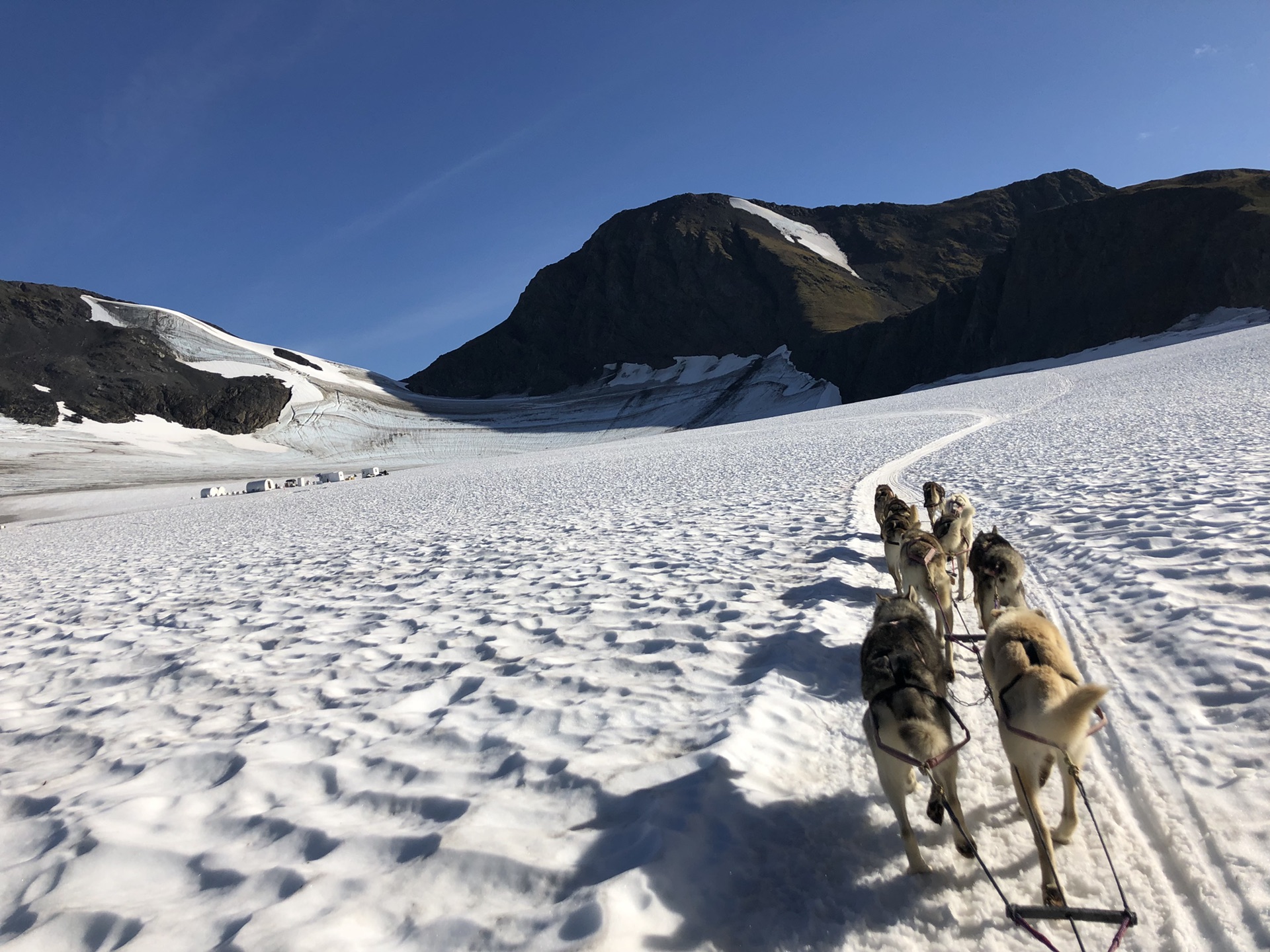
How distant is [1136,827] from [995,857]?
755 millimetres

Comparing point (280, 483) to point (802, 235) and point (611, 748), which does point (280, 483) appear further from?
point (802, 235)

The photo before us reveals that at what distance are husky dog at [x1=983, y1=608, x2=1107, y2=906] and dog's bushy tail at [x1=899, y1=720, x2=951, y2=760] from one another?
36cm

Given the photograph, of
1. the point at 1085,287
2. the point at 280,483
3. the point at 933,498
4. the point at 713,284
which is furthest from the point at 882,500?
the point at 713,284

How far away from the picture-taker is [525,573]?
996cm

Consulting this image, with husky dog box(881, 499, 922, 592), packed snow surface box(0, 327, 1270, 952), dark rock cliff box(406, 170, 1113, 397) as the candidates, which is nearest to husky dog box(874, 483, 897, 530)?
packed snow surface box(0, 327, 1270, 952)

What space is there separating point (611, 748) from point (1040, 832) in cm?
254

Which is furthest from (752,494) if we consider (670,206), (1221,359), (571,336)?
(670,206)

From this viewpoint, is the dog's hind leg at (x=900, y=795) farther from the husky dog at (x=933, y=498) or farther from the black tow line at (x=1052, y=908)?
the husky dog at (x=933, y=498)

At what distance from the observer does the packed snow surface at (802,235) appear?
432 ft

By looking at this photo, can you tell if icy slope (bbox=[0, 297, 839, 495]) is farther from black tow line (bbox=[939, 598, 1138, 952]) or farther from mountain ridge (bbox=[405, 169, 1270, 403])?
black tow line (bbox=[939, 598, 1138, 952])

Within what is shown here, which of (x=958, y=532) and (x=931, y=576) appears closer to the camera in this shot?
(x=931, y=576)

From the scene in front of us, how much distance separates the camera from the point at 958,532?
750 centimetres

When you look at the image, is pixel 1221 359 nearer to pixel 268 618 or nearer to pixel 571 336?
pixel 268 618

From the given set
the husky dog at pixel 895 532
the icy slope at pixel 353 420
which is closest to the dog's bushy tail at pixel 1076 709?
the husky dog at pixel 895 532
